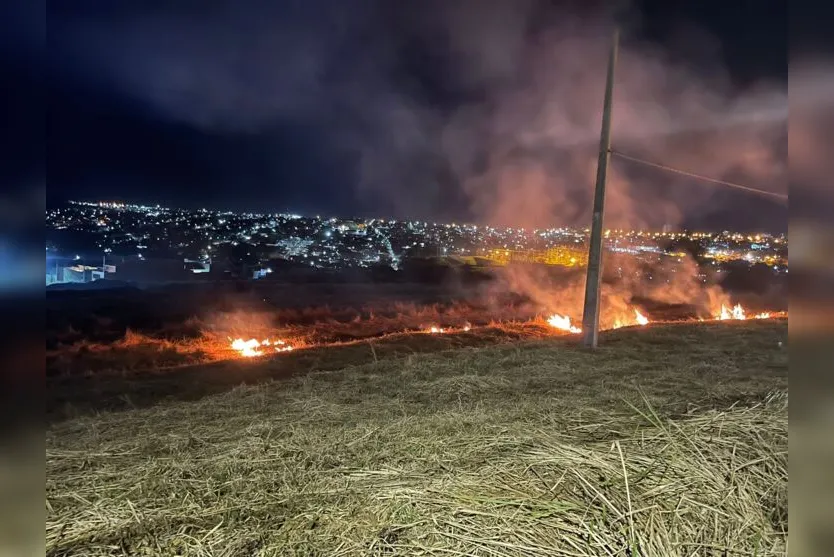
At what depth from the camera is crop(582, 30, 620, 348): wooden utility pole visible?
8055 mm

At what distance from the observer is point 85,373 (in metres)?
8.20

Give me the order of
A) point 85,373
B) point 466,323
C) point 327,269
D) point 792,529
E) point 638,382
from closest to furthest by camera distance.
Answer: point 792,529 → point 638,382 → point 85,373 → point 466,323 → point 327,269

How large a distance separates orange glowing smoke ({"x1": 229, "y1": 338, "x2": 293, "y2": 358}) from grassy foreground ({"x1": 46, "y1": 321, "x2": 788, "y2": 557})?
547 cm

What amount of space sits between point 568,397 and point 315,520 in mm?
2823

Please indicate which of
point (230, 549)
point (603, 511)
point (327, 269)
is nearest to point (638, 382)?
point (603, 511)

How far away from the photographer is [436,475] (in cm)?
265

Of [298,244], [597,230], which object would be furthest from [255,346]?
[298,244]

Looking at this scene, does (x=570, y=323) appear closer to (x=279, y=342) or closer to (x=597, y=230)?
(x=597, y=230)

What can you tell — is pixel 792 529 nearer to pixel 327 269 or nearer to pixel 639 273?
pixel 639 273

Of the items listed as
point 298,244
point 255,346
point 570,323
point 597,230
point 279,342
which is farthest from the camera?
point 298,244

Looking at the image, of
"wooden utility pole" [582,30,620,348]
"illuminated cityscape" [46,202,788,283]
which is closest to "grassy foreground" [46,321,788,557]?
"wooden utility pole" [582,30,620,348]

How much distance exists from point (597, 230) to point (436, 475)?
22.4ft

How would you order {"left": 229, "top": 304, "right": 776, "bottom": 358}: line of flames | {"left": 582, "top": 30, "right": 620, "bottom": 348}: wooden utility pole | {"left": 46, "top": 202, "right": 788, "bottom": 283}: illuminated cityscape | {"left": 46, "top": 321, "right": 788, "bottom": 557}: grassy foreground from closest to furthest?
1. {"left": 46, "top": 321, "right": 788, "bottom": 557}: grassy foreground
2. {"left": 582, "top": 30, "right": 620, "bottom": 348}: wooden utility pole
3. {"left": 229, "top": 304, "right": 776, "bottom": 358}: line of flames
4. {"left": 46, "top": 202, "right": 788, "bottom": 283}: illuminated cityscape

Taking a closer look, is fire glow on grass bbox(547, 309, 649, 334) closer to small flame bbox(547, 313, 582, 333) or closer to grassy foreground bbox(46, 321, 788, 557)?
small flame bbox(547, 313, 582, 333)
